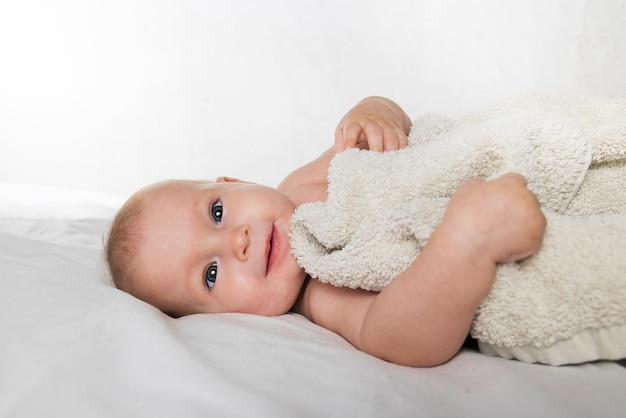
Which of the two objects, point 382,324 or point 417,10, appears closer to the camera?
point 382,324

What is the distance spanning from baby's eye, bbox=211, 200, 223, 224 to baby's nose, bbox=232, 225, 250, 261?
0.07 m

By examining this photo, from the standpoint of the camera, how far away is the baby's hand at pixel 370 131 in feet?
3.53

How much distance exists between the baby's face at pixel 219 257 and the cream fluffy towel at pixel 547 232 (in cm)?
6

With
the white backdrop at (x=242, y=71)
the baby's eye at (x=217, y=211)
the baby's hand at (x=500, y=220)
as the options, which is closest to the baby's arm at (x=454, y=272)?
the baby's hand at (x=500, y=220)

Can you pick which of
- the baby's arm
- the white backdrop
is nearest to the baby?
the baby's arm

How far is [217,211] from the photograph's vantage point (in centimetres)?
103

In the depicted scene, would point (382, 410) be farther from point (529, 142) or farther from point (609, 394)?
point (529, 142)

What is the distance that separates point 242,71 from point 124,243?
109cm

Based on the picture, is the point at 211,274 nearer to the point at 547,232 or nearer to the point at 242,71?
the point at 547,232

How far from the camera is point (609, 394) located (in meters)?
0.62

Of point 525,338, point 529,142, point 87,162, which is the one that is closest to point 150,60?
point 87,162

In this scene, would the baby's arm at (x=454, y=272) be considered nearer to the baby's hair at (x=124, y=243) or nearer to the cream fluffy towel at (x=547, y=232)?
the cream fluffy towel at (x=547, y=232)

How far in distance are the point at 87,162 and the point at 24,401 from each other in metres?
1.59

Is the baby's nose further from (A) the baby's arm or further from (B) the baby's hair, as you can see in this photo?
(A) the baby's arm
